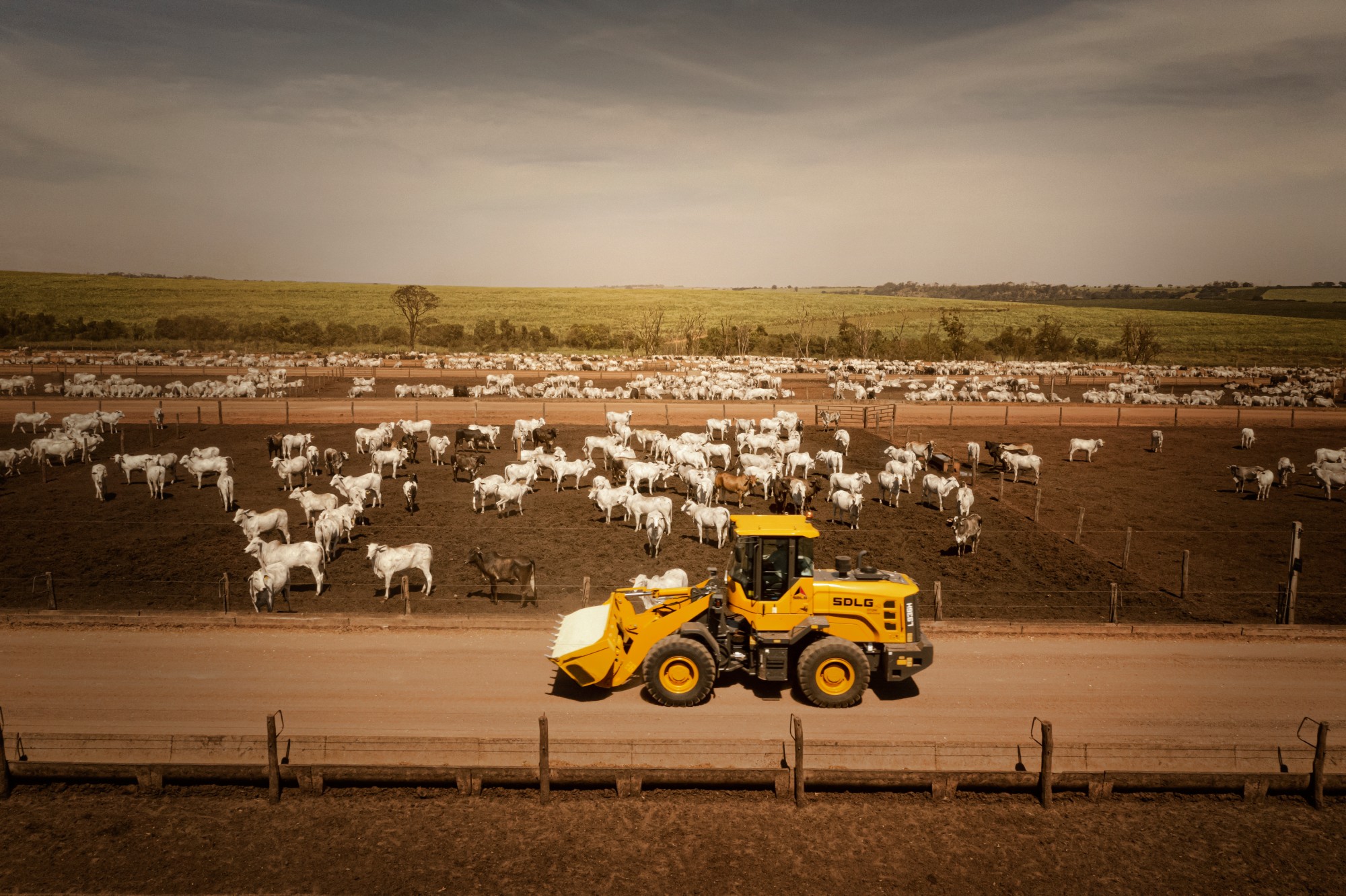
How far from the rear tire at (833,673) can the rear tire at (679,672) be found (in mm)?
1549

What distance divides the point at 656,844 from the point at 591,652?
351 centimetres

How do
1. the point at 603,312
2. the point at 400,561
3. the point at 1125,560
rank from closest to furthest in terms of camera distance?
the point at 400,561 → the point at 1125,560 → the point at 603,312

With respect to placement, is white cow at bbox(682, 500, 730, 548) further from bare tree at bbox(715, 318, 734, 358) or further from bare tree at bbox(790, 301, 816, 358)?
bare tree at bbox(715, 318, 734, 358)

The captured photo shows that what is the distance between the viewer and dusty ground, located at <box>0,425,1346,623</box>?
1812 cm

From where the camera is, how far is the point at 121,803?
10.6 metres

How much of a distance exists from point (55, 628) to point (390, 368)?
62441 millimetres

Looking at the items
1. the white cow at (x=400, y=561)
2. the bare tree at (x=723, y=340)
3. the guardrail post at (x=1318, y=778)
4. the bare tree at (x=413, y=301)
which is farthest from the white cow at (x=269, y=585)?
the bare tree at (x=413, y=301)

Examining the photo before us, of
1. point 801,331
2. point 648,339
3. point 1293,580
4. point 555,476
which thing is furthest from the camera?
point 801,331

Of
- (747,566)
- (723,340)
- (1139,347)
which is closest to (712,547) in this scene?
(747,566)

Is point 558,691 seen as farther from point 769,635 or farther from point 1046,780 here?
point 1046,780

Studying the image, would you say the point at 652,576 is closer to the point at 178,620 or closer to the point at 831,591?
the point at 831,591

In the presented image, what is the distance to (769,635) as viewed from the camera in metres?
13.0

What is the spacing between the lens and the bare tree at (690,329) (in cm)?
11356

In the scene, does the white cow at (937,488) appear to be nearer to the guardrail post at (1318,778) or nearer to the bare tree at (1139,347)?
the guardrail post at (1318,778)
